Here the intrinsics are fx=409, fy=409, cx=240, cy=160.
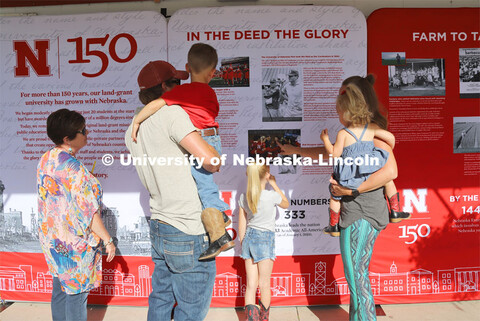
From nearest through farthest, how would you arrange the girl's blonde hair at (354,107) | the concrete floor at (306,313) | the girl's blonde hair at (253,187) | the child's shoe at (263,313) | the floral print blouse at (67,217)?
the floral print blouse at (67,217) < the girl's blonde hair at (354,107) < the girl's blonde hair at (253,187) < the child's shoe at (263,313) < the concrete floor at (306,313)

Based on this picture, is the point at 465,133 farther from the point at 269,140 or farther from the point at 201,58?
the point at 201,58

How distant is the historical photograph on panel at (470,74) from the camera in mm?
3633

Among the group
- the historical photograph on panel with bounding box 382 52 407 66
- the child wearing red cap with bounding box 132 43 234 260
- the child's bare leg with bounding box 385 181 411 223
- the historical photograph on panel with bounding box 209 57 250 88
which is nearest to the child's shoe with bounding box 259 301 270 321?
the child's bare leg with bounding box 385 181 411 223

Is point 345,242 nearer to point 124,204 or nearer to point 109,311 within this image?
point 124,204

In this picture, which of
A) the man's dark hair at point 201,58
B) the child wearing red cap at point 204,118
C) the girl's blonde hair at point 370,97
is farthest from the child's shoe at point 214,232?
the girl's blonde hair at point 370,97

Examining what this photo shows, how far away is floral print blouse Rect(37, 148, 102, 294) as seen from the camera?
98.4 inches

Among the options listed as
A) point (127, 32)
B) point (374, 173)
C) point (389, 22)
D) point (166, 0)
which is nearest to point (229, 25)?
point (166, 0)

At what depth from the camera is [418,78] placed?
142 inches

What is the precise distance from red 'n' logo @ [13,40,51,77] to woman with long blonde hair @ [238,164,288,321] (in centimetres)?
215

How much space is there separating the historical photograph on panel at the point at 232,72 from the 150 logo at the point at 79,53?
2.55 ft

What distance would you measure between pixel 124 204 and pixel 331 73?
86.7 inches

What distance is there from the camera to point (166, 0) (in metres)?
3.72

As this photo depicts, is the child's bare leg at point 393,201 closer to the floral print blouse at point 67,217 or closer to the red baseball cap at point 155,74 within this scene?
the red baseball cap at point 155,74

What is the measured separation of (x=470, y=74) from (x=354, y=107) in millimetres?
1664
